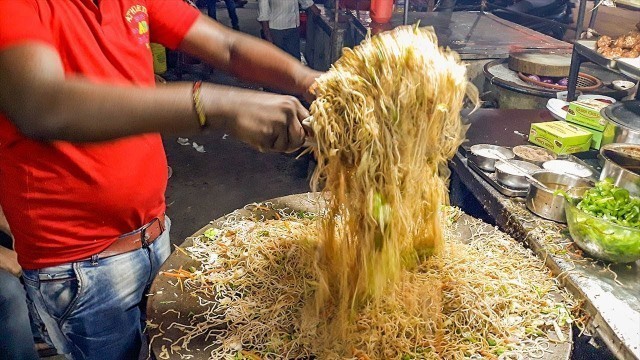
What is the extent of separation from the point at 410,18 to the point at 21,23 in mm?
8195

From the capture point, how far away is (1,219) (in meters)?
3.70

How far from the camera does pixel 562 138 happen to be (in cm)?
414

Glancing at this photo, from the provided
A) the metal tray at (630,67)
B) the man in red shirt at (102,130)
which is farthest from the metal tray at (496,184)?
the man in red shirt at (102,130)

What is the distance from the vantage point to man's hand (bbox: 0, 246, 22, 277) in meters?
3.55

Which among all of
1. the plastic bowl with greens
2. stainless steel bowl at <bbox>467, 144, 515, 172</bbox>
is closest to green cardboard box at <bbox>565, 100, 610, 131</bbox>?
stainless steel bowl at <bbox>467, 144, 515, 172</bbox>

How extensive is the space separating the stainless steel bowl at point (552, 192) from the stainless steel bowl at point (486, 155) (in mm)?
392

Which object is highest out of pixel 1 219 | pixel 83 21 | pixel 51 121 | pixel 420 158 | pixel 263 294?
pixel 83 21

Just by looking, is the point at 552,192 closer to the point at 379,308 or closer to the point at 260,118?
the point at 379,308

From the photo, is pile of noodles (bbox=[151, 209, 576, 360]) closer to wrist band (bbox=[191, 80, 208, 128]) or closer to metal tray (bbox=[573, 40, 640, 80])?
wrist band (bbox=[191, 80, 208, 128])

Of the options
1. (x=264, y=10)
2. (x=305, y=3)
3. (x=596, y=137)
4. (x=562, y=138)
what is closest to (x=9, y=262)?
(x=562, y=138)

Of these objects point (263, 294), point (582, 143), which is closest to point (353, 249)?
point (263, 294)

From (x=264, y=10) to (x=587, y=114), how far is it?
699 centimetres

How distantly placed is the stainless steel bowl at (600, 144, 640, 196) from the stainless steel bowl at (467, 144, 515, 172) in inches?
28.5

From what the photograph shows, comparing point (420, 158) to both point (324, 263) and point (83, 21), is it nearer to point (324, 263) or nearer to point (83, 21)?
point (324, 263)
